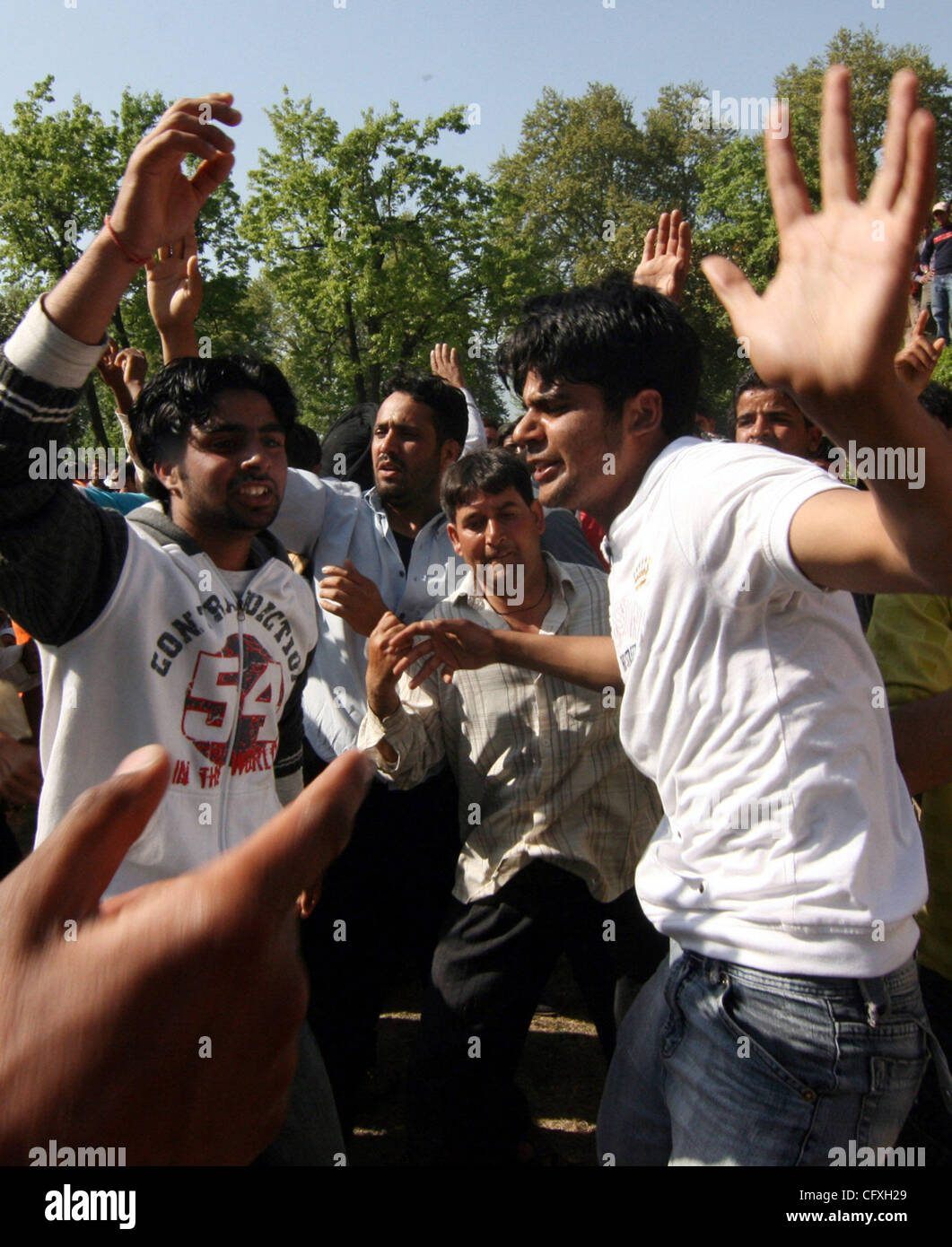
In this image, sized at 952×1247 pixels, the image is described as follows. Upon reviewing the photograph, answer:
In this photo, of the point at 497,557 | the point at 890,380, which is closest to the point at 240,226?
the point at 497,557

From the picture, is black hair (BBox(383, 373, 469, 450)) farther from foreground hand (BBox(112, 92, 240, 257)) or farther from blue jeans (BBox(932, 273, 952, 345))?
blue jeans (BBox(932, 273, 952, 345))

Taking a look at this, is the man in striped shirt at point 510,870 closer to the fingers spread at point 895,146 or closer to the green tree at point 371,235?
the fingers spread at point 895,146

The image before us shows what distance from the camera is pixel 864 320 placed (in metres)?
0.99

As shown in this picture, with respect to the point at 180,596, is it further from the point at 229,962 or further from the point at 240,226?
the point at 240,226

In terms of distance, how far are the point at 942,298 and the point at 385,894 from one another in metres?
10.3

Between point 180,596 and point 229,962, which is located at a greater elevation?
point 180,596

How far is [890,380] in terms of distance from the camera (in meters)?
0.99

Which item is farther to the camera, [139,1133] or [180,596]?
[180,596]

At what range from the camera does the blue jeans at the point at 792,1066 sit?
145cm

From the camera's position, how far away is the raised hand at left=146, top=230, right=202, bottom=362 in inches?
112

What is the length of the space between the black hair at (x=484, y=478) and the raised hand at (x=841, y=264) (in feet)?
5.85

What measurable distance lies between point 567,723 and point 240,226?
26341 millimetres

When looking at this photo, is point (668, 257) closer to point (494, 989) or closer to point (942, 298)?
point (494, 989)

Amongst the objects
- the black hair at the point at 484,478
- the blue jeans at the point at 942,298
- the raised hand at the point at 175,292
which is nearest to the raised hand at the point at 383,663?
the black hair at the point at 484,478
